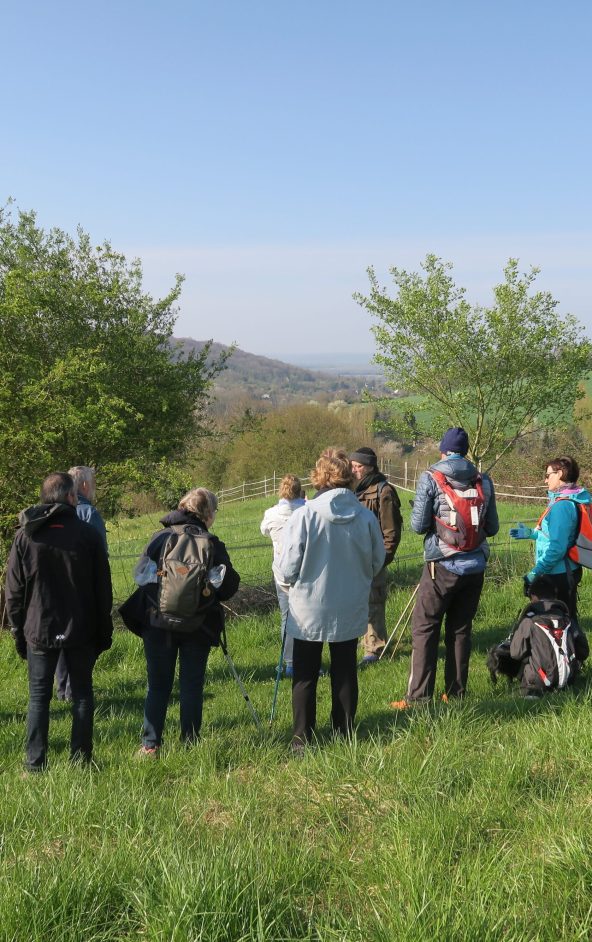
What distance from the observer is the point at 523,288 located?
955 inches

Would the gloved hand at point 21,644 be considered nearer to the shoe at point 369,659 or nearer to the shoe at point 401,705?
the shoe at point 401,705

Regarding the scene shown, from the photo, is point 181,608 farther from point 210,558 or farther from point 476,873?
point 476,873

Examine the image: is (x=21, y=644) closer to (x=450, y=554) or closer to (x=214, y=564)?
(x=214, y=564)

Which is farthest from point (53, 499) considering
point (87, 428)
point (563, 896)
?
point (87, 428)

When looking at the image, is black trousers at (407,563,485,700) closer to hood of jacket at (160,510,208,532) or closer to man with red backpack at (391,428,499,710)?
man with red backpack at (391,428,499,710)

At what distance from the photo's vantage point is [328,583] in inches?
182

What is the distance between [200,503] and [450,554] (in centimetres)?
194

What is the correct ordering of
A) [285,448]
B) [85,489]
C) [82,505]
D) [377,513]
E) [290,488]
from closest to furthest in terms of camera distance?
[85,489] < [82,505] < [290,488] < [377,513] < [285,448]

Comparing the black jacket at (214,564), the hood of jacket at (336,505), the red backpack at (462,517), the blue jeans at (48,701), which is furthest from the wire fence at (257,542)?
the hood of jacket at (336,505)

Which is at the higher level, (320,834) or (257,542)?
(320,834)

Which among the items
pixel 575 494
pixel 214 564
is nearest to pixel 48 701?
pixel 214 564

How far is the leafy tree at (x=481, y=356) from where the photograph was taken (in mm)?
24219

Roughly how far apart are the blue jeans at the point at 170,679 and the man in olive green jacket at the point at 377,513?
272 centimetres

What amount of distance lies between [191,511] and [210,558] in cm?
35
